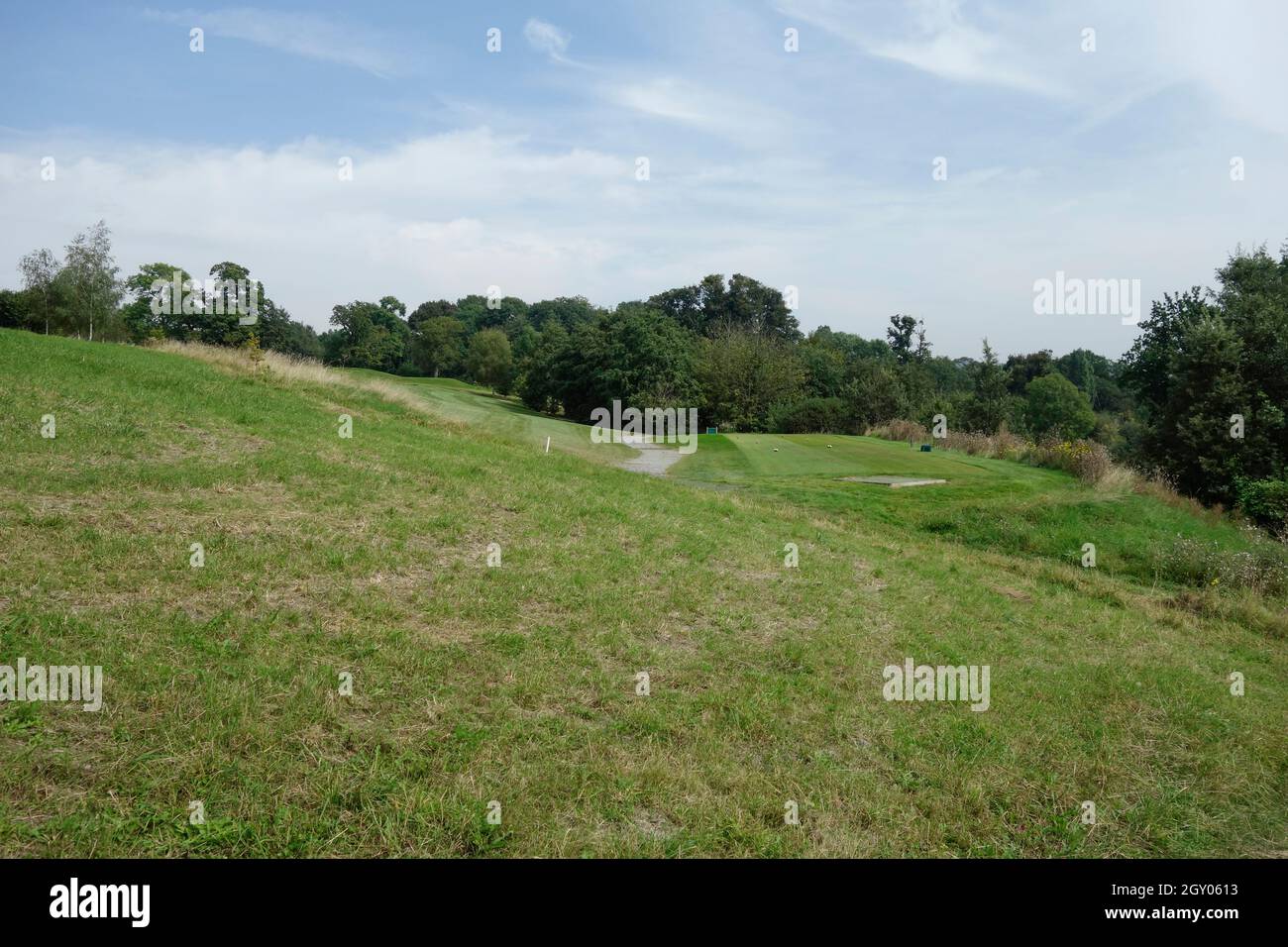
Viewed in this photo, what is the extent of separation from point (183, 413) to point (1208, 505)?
31.9 m

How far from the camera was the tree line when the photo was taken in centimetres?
2822

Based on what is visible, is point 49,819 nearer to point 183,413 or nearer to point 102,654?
point 102,654

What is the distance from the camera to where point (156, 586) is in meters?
6.97

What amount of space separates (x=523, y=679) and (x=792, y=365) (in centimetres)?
5812

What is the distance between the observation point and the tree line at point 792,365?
2822 centimetres

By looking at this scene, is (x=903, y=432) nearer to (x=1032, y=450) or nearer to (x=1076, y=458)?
(x=1032, y=450)

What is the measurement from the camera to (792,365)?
6219 centimetres

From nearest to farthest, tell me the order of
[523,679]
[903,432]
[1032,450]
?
1. [523,679]
2. [1032,450]
3. [903,432]

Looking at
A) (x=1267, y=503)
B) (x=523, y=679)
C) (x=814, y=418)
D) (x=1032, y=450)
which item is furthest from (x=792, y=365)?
(x=523, y=679)

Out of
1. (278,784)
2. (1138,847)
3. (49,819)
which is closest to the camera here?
(49,819)

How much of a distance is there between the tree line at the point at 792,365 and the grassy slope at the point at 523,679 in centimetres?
1687

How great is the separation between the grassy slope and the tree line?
16874 mm

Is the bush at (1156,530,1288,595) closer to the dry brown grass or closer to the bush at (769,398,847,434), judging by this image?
the dry brown grass
